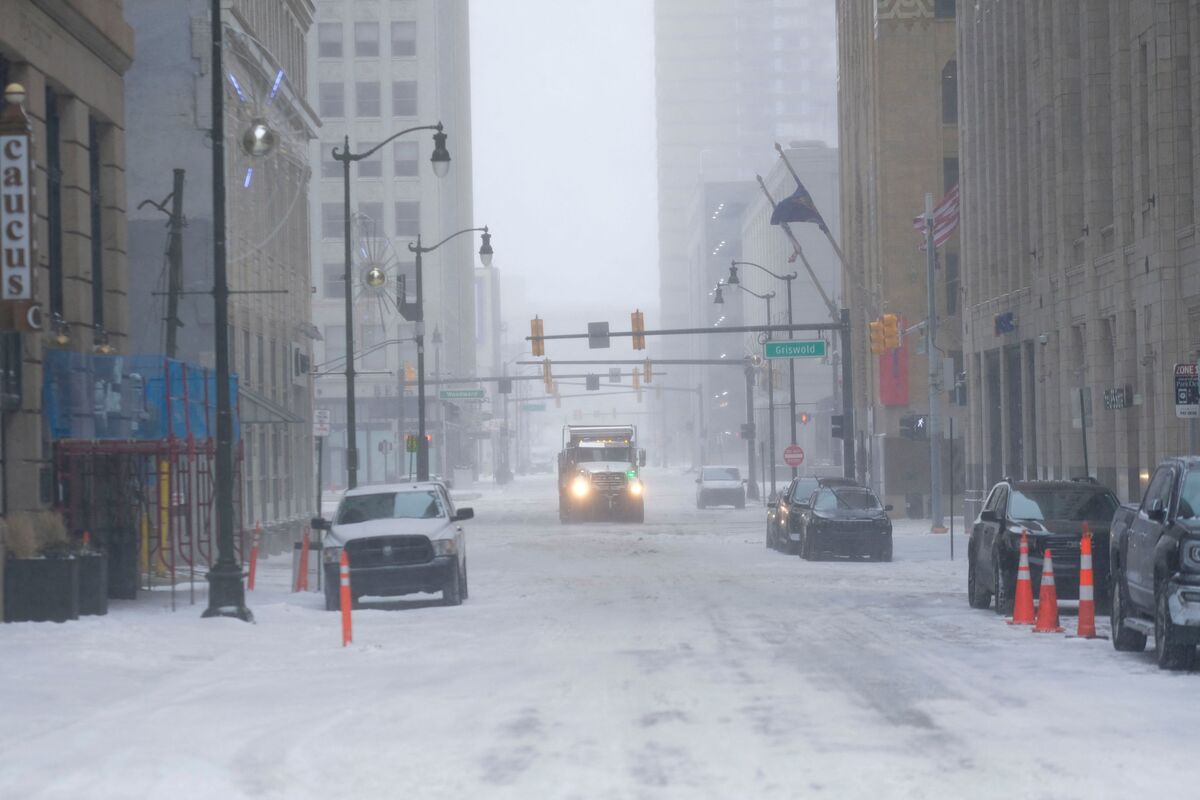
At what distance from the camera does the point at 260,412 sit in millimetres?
40531

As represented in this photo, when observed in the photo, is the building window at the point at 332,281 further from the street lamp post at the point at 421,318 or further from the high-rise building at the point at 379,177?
the street lamp post at the point at 421,318

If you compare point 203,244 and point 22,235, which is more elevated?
point 203,244

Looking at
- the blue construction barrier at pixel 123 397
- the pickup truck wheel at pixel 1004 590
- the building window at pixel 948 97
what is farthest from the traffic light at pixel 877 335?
the pickup truck wheel at pixel 1004 590

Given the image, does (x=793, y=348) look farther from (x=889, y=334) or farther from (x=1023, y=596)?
(x=1023, y=596)

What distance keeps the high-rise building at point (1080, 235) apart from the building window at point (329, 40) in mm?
61405

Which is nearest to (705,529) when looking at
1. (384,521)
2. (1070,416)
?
(1070,416)

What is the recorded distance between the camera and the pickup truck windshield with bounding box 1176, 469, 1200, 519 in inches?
649

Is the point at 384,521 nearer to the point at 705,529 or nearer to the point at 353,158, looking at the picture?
the point at 353,158

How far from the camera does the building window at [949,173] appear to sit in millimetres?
66625

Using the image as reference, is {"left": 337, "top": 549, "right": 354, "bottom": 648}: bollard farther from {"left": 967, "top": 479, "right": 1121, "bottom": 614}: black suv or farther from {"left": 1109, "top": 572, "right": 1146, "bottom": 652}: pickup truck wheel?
{"left": 967, "top": 479, "right": 1121, "bottom": 614}: black suv

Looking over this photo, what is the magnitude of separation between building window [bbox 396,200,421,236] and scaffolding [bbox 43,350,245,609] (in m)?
84.4

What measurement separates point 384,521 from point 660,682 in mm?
11006

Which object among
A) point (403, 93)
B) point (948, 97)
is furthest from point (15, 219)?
point (403, 93)

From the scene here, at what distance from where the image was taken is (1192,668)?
52.9ft
